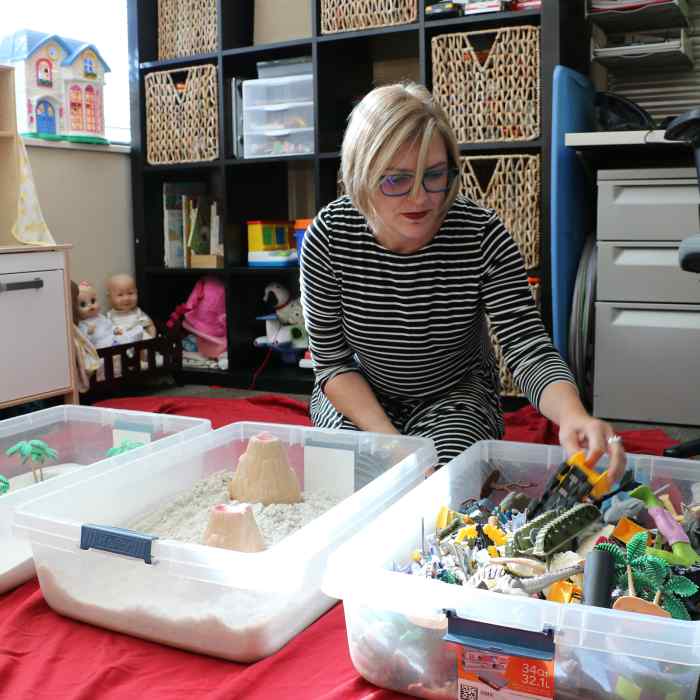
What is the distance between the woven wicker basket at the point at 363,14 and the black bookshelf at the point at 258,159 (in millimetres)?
34

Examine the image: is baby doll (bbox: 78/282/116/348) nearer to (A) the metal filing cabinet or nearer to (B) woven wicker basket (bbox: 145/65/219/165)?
(B) woven wicker basket (bbox: 145/65/219/165)

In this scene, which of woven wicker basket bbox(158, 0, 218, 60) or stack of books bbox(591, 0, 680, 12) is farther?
woven wicker basket bbox(158, 0, 218, 60)

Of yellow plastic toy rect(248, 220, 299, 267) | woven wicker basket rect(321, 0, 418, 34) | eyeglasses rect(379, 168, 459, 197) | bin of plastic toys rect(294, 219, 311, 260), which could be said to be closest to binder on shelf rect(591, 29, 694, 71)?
woven wicker basket rect(321, 0, 418, 34)

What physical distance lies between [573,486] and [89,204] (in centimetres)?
240

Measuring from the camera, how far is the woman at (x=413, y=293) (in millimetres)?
1268

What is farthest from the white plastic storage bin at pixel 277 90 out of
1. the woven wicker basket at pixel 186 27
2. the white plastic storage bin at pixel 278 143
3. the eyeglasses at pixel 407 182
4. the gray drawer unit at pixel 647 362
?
the eyeglasses at pixel 407 182

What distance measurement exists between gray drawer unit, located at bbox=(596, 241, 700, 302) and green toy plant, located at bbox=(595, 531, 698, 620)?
1.54 metres

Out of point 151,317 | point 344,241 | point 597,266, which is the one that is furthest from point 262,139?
point 344,241

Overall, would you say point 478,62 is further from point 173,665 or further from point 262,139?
point 173,665

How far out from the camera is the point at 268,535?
1.05 m

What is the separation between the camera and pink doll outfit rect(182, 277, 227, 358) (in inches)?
120

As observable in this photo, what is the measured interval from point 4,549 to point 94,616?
0.70 feet

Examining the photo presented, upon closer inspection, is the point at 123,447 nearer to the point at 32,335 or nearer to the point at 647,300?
the point at 32,335

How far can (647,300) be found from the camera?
7.43ft
